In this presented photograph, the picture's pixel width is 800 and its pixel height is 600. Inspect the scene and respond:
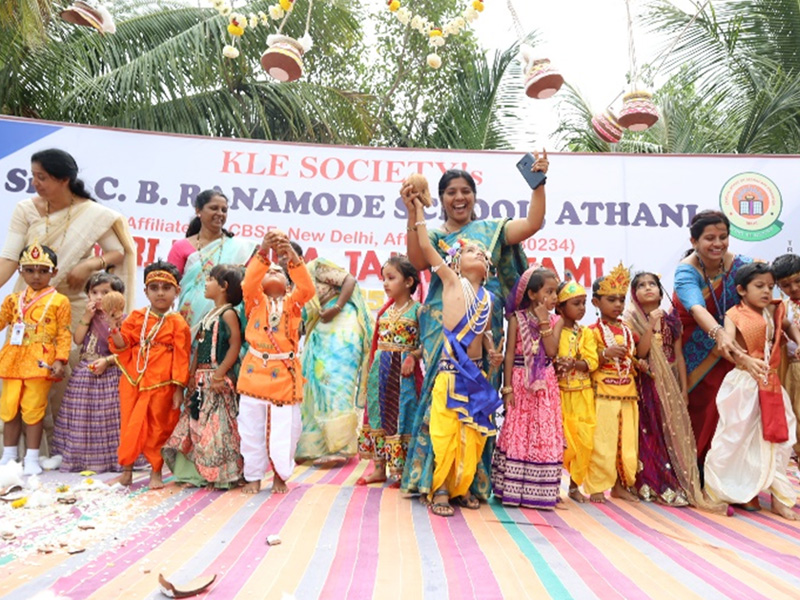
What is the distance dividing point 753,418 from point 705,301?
2.43 ft

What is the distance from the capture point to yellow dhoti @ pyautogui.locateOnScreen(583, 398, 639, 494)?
370 centimetres

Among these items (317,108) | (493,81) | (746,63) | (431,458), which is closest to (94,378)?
(431,458)

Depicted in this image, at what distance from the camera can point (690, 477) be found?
376 cm

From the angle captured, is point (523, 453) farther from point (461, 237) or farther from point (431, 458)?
point (461, 237)

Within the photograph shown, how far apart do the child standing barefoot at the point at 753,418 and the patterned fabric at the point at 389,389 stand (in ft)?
5.62

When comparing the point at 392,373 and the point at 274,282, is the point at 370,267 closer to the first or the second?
the point at 392,373

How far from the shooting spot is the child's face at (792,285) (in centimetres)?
403

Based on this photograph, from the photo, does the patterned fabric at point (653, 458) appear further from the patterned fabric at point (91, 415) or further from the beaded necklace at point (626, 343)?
the patterned fabric at point (91, 415)

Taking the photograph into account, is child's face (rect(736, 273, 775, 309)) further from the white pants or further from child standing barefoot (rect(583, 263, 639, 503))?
the white pants

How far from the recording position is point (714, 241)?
3.92 m

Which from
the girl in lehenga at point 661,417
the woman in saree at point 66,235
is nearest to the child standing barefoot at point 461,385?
the girl in lehenga at point 661,417

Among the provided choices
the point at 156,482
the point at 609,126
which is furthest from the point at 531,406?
the point at 609,126

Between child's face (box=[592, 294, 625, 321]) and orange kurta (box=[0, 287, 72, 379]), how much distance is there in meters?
3.26

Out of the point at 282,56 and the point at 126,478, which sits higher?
the point at 282,56
